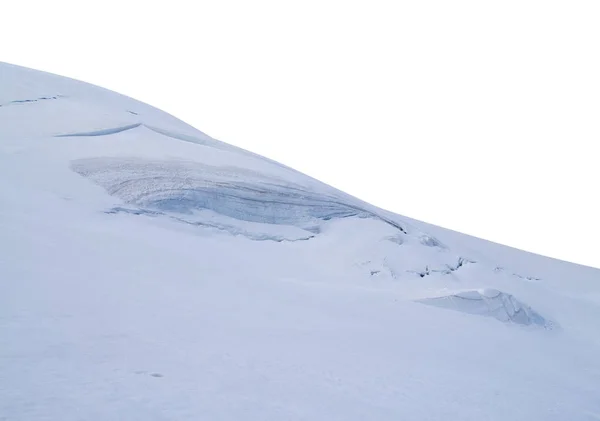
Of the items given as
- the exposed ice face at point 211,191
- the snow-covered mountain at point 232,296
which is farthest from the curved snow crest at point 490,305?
the exposed ice face at point 211,191

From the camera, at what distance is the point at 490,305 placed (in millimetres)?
8195

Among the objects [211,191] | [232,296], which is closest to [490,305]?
[232,296]

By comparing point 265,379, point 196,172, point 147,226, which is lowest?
point 265,379

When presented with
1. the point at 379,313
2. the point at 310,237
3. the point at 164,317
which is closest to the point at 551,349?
the point at 379,313

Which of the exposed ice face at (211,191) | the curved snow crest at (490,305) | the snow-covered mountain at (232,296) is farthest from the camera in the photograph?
the exposed ice face at (211,191)

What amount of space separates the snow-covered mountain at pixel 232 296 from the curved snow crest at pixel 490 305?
1.5 inches

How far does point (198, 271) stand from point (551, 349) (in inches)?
176

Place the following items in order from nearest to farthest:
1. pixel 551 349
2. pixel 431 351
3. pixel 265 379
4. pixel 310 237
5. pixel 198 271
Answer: pixel 265 379
pixel 431 351
pixel 198 271
pixel 551 349
pixel 310 237

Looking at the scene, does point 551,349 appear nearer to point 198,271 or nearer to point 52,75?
point 198,271

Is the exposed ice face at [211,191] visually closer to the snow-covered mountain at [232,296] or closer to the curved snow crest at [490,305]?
the snow-covered mountain at [232,296]

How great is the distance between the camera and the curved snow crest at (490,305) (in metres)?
7.93

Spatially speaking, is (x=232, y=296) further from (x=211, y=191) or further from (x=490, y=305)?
(x=490, y=305)

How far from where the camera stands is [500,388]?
5.39 m

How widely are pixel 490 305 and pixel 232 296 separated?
3.82 m
